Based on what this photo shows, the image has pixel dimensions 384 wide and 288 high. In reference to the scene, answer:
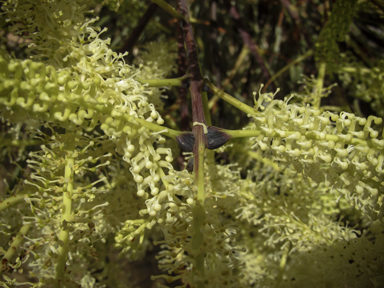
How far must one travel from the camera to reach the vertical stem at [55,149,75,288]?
0.49 metres

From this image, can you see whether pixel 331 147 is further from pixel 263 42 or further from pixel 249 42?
pixel 263 42

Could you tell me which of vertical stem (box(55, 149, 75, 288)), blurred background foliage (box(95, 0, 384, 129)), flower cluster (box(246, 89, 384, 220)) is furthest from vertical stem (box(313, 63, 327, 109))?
vertical stem (box(55, 149, 75, 288))

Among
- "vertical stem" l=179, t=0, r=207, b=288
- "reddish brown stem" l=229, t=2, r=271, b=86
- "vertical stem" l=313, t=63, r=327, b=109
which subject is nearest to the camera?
"vertical stem" l=179, t=0, r=207, b=288

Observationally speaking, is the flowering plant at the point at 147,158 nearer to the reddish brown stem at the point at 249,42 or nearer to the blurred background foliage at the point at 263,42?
the reddish brown stem at the point at 249,42

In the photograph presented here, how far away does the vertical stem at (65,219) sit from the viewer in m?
0.49

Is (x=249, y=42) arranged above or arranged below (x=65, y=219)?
above

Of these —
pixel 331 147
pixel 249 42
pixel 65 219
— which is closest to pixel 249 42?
pixel 249 42

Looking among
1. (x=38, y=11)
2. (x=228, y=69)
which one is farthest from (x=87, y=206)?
(x=228, y=69)

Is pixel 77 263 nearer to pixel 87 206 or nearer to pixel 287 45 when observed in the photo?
pixel 87 206

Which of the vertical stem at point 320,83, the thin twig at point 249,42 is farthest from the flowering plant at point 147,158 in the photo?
the thin twig at point 249,42

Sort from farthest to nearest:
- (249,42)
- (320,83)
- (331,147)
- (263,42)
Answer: (263,42), (249,42), (320,83), (331,147)

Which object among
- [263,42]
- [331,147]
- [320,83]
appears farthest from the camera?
[263,42]

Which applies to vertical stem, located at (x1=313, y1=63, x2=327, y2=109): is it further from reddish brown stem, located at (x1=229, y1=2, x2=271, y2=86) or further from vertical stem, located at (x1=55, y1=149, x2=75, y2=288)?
vertical stem, located at (x1=55, y1=149, x2=75, y2=288)

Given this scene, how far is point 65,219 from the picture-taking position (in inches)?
20.8
